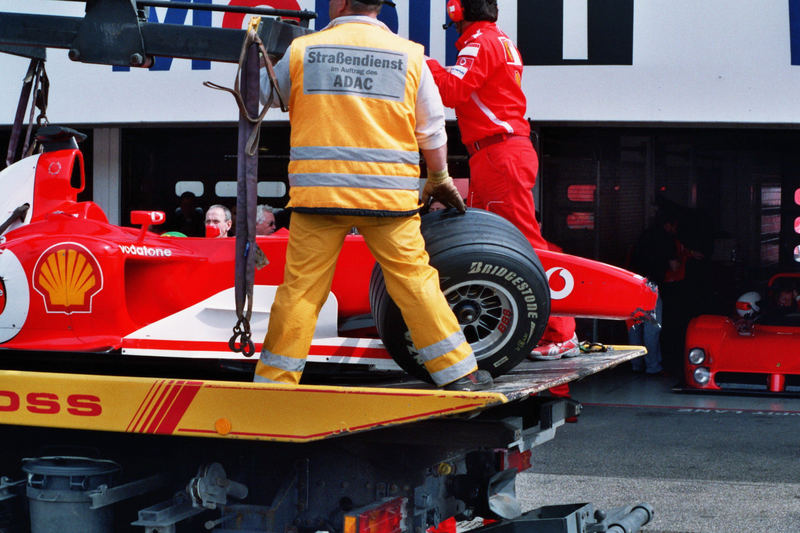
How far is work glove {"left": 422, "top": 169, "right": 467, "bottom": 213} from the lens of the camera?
4.10m

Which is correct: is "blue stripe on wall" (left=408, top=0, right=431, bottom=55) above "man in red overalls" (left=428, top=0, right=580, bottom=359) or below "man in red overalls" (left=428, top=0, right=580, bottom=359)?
above

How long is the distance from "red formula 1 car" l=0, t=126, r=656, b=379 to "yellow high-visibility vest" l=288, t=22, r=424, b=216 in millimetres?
412

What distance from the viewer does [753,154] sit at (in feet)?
43.5

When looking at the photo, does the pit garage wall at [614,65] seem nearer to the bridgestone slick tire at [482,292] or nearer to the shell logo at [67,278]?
the shell logo at [67,278]

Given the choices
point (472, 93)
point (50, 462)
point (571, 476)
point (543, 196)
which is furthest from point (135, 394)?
point (543, 196)

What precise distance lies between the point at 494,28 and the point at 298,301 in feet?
7.35

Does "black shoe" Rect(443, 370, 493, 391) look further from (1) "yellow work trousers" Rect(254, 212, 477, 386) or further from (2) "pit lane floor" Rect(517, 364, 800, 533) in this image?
(2) "pit lane floor" Rect(517, 364, 800, 533)

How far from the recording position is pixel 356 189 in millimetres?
3760

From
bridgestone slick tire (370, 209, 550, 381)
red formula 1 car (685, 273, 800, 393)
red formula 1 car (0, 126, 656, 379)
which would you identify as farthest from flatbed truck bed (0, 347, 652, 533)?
red formula 1 car (685, 273, 800, 393)

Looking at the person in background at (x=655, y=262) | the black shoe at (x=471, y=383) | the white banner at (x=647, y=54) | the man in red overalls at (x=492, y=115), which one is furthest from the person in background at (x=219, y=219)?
the person in background at (x=655, y=262)

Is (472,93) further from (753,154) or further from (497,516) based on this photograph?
(753,154)

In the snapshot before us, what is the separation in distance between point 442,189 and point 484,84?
4.73 ft

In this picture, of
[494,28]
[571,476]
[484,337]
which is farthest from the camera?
[571,476]

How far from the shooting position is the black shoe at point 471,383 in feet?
12.6
